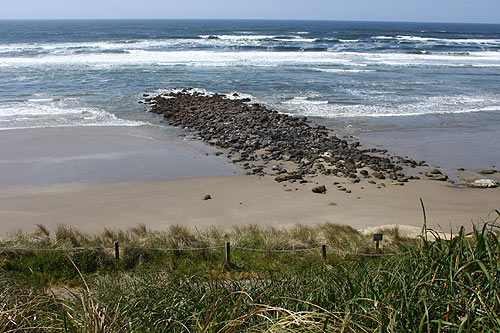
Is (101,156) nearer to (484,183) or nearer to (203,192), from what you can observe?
(203,192)

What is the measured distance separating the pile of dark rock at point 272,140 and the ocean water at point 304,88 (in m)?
1.30

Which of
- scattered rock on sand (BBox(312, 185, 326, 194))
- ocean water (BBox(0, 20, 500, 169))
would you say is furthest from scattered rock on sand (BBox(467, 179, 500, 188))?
scattered rock on sand (BBox(312, 185, 326, 194))

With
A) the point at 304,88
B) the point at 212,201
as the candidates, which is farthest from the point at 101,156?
the point at 304,88

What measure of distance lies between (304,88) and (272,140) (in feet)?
40.6

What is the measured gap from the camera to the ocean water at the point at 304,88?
19.2 m

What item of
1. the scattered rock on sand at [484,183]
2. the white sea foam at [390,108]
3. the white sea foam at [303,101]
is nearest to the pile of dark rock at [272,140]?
the scattered rock on sand at [484,183]

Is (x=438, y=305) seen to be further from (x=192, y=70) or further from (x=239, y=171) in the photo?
(x=192, y=70)

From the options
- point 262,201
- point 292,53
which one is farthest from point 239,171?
point 292,53

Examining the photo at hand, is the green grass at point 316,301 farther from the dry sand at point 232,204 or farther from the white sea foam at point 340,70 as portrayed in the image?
the white sea foam at point 340,70

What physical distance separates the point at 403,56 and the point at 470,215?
42.2m

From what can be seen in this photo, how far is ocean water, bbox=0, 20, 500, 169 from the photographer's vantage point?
1922cm

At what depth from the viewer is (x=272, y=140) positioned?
57.2 ft

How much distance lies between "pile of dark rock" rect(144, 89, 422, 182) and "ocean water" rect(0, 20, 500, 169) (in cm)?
130

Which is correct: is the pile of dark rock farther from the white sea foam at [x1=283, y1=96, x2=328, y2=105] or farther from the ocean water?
the white sea foam at [x1=283, y1=96, x2=328, y2=105]
